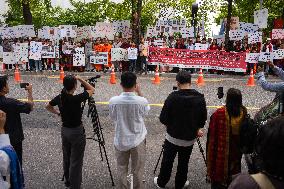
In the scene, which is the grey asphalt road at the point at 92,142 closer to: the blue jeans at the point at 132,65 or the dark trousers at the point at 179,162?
the dark trousers at the point at 179,162

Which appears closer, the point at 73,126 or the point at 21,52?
the point at 73,126

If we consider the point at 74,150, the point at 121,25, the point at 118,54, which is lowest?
the point at 74,150

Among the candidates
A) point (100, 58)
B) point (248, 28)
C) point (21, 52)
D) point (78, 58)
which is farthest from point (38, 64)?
point (248, 28)

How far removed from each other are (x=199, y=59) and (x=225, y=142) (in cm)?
1450

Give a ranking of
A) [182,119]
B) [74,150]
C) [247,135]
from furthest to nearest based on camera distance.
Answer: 1. [182,119]
2. [74,150]
3. [247,135]

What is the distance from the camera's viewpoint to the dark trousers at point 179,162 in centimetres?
637

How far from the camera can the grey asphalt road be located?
718 cm

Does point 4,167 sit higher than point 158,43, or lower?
lower

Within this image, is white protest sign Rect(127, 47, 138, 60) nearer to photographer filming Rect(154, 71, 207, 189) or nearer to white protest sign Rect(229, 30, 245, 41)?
white protest sign Rect(229, 30, 245, 41)

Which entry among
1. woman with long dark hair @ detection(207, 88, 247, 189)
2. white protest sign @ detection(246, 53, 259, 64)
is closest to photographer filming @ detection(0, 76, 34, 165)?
woman with long dark hair @ detection(207, 88, 247, 189)

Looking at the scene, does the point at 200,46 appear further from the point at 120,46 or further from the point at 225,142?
the point at 225,142

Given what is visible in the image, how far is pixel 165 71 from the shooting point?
20.5m

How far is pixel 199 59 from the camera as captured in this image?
2006 cm

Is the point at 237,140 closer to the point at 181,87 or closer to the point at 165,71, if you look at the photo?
the point at 181,87
